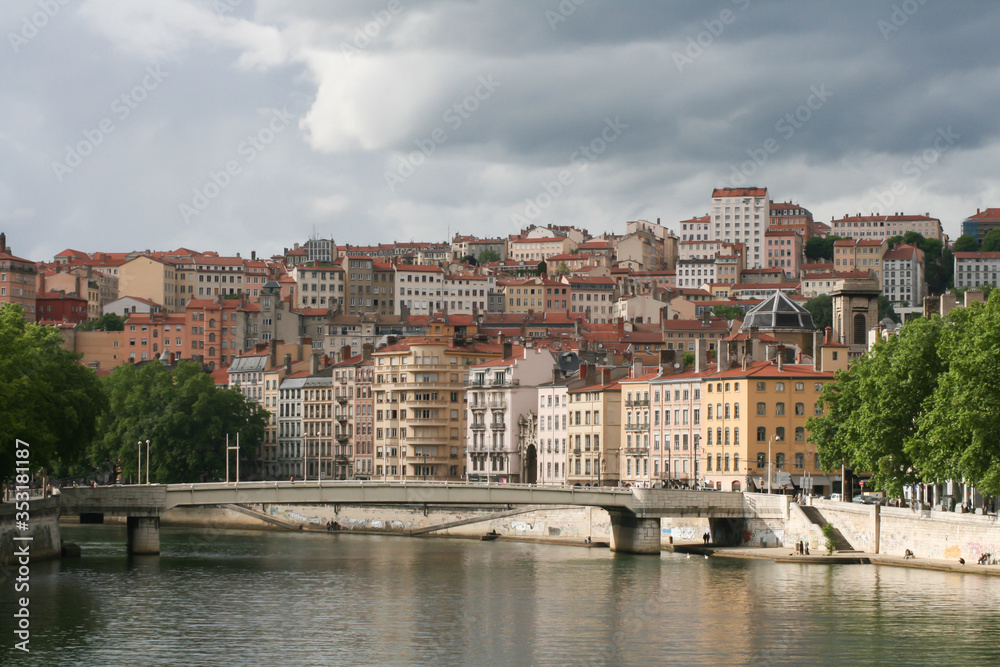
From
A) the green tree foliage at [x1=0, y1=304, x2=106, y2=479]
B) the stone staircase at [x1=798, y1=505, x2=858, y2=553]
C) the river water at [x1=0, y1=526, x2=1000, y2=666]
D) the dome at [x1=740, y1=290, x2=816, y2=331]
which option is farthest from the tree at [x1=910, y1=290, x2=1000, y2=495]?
the dome at [x1=740, y1=290, x2=816, y2=331]

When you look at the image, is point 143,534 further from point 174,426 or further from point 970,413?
point 174,426

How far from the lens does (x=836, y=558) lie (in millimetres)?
75000

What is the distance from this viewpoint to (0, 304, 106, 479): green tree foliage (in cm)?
6781

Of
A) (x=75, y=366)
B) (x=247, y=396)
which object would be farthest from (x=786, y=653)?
(x=247, y=396)

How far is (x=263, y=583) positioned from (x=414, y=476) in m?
62.2

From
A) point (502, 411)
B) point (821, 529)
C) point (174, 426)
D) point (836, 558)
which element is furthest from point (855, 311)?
point (174, 426)

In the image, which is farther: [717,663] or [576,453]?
[576,453]

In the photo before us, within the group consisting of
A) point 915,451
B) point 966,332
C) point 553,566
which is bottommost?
point 553,566

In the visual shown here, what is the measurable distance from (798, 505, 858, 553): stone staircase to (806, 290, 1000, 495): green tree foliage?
2266mm

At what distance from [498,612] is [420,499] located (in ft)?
74.4

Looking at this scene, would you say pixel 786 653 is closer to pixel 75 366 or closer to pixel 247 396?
pixel 75 366

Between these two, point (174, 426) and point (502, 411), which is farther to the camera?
point (174, 426)

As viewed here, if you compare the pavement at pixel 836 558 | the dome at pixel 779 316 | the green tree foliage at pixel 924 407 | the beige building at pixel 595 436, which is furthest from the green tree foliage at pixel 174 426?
the green tree foliage at pixel 924 407

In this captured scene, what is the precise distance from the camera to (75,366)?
82562 mm
